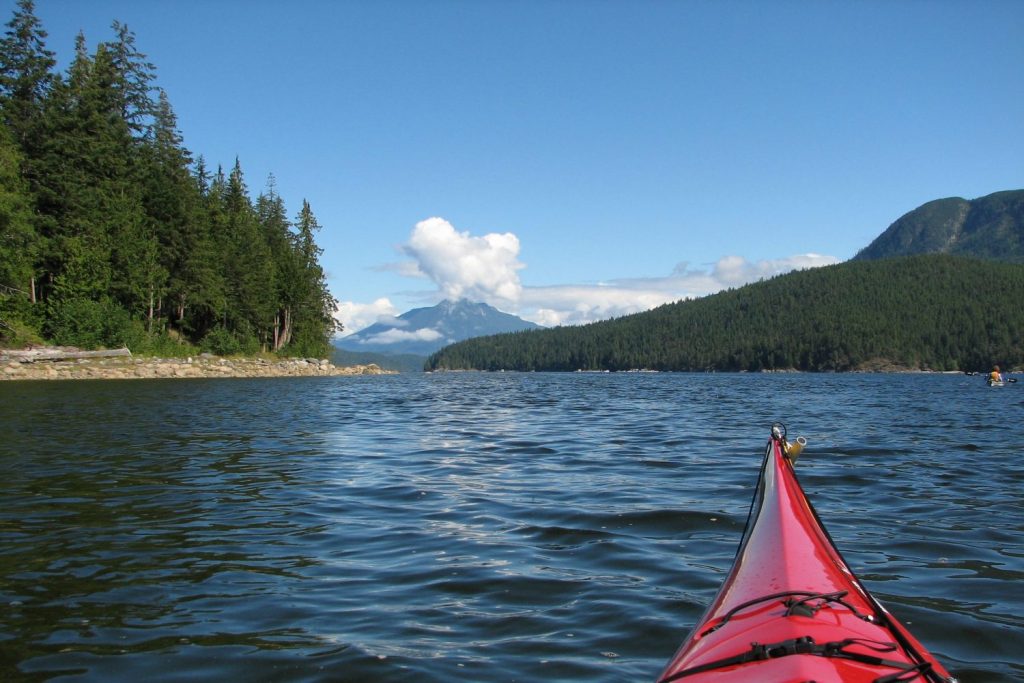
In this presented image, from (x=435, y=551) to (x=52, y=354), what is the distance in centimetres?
4839

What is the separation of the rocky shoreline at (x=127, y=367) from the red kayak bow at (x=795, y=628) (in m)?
47.7

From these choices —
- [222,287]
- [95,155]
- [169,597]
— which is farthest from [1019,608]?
[222,287]

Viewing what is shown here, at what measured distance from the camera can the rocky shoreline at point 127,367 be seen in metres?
42.5

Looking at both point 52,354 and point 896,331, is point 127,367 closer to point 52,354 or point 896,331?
point 52,354

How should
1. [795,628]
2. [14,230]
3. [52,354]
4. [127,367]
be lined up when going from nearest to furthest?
[795,628] < [14,230] < [52,354] < [127,367]

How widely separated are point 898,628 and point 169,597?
5939mm

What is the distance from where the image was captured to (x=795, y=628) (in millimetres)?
3605

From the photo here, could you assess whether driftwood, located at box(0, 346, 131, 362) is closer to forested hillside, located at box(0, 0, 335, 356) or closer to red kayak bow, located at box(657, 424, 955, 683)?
forested hillside, located at box(0, 0, 335, 356)

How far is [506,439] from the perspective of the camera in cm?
1962

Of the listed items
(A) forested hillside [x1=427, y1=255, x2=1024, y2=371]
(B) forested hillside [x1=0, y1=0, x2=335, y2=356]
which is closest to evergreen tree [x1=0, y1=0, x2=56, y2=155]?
(B) forested hillside [x1=0, y1=0, x2=335, y2=356]

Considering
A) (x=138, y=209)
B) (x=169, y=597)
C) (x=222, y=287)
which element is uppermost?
(x=138, y=209)

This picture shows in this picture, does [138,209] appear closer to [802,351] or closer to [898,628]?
[898,628]

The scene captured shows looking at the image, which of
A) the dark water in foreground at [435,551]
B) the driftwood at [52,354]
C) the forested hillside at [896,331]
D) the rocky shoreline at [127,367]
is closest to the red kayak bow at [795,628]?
the dark water in foreground at [435,551]

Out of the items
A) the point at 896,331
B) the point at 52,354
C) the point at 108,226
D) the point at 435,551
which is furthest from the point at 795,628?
the point at 896,331
